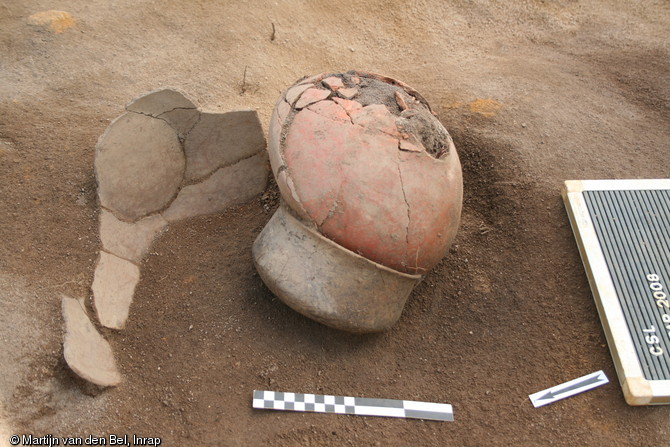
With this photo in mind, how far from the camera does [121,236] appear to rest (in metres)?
3.69

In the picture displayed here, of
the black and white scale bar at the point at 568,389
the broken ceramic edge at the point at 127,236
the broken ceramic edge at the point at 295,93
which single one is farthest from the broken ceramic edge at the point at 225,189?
the black and white scale bar at the point at 568,389

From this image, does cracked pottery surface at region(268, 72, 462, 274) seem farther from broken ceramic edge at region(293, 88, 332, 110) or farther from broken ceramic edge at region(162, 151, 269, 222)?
broken ceramic edge at region(162, 151, 269, 222)

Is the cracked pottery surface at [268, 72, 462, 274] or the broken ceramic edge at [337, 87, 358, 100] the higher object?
the broken ceramic edge at [337, 87, 358, 100]

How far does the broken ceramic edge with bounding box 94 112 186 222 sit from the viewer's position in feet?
11.9

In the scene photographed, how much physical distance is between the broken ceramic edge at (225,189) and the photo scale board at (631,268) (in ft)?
7.38

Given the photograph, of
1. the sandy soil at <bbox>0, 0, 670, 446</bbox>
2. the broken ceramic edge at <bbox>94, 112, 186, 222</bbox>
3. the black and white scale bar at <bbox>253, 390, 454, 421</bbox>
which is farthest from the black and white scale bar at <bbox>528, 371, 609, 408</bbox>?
the broken ceramic edge at <bbox>94, 112, 186, 222</bbox>

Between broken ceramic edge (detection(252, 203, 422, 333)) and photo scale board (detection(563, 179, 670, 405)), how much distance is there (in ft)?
4.19

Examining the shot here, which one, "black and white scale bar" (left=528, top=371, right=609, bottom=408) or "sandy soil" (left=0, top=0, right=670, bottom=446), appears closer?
"sandy soil" (left=0, top=0, right=670, bottom=446)

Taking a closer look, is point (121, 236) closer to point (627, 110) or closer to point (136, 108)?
point (136, 108)

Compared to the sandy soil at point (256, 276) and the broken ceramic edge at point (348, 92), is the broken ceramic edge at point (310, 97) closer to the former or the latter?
the broken ceramic edge at point (348, 92)

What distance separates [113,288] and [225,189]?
1.12m

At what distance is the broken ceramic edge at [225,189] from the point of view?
13.3 feet

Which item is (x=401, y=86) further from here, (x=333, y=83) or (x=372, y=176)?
(x=372, y=176)

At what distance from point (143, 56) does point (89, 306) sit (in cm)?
278
